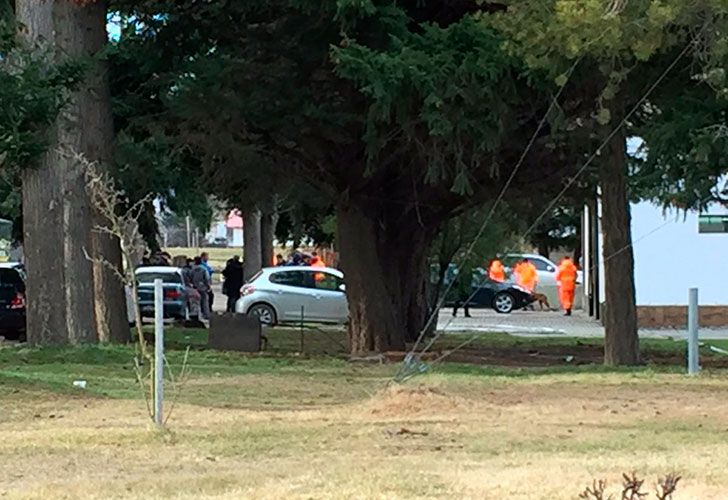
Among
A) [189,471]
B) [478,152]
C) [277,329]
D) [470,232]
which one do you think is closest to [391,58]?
[478,152]

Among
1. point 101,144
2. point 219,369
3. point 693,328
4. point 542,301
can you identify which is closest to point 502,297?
point 542,301

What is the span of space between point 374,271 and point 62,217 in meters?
5.01

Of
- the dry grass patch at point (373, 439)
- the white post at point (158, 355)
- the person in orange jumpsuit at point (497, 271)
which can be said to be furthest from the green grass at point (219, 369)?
the person in orange jumpsuit at point (497, 271)

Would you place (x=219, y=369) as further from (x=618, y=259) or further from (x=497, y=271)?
(x=497, y=271)

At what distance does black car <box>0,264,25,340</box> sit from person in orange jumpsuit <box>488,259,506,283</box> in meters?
10.3

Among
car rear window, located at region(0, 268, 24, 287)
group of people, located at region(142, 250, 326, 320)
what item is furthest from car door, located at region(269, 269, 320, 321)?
car rear window, located at region(0, 268, 24, 287)

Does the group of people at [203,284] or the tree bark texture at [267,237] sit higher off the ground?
the tree bark texture at [267,237]

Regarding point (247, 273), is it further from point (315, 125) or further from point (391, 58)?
point (391, 58)

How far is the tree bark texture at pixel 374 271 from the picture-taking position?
2355cm

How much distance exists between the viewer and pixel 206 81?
19.8 metres

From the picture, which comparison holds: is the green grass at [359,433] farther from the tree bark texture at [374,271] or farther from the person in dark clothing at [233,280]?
the person in dark clothing at [233,280]

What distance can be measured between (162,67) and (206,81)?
1.89m

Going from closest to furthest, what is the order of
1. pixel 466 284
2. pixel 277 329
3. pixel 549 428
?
pixel 549 428 < pixel 277 329 < pixel 466 284

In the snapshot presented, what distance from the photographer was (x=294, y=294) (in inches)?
1406
